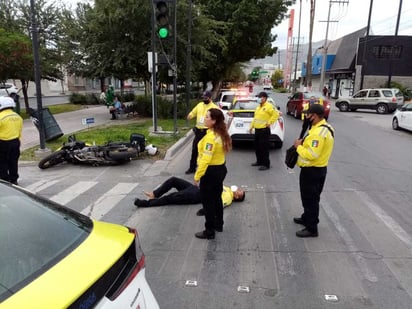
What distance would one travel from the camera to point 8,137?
22.3 ft

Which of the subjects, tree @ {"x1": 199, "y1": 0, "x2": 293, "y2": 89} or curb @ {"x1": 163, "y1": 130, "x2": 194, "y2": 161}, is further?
tree @ {"x1": 199, "y1": 0, "x2": 293, "y2": 89}

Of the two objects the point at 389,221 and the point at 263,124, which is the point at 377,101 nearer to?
the point at 263,124

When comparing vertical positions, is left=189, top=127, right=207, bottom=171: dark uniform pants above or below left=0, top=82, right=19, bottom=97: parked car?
below

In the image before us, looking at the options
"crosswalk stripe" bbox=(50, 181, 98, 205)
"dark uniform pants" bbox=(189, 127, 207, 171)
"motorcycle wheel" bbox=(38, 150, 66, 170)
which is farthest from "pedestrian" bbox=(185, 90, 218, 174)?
"motorcycle wheel" bbox=(38, 150, 66, 170)

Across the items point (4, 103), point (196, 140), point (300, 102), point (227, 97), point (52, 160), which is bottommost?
point (52, 160)

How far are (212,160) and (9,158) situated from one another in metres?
4.46

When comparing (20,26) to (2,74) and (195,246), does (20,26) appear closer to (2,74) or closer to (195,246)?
(2,74)

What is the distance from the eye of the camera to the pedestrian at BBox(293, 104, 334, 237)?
4.52 metres

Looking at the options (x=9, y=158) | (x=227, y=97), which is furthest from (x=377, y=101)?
(x=9, y=158)

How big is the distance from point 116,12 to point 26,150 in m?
8.12

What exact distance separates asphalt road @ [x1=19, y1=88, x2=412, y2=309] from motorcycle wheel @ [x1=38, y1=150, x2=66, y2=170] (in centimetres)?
14

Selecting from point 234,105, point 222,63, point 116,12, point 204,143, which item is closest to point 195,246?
point 204,143

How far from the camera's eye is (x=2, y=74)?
59.3 feet

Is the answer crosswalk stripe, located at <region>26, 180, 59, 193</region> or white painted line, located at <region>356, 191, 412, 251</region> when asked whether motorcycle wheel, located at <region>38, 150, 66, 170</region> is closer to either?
crosswalk stripe, located at <region>26, 180, 59, 193</region>
